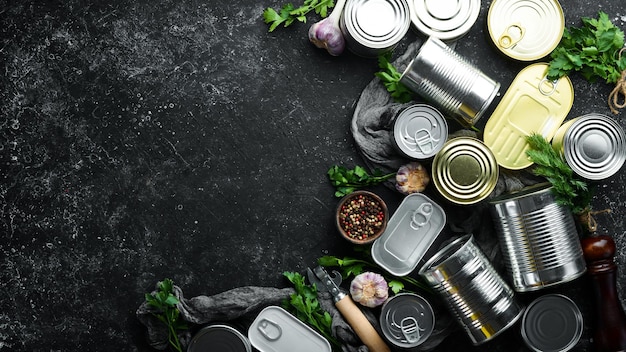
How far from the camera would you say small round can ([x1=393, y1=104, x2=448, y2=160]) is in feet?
8.63

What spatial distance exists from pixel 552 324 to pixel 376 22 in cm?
A: 138

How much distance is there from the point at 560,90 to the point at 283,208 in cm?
123

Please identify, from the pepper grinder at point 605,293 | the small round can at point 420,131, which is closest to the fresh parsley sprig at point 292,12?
the small round can at point 420,131

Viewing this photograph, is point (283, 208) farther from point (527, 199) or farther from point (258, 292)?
point (527, 199)

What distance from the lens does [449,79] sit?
2598 mm

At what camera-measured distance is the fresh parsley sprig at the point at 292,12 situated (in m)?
2.76

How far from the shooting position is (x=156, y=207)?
2.78m

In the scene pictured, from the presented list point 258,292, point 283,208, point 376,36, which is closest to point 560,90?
point 376,36

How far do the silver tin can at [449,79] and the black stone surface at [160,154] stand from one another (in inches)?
9.3

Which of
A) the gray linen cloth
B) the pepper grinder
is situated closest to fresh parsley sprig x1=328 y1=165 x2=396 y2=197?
the gray linen cloth

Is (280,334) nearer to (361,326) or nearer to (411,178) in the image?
(361,326)

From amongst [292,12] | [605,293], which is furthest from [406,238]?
[292,12]

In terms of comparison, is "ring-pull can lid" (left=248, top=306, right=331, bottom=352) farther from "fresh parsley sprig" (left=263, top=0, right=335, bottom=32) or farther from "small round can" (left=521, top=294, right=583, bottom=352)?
"fresh parsley sprig" (left=263, top=0, right=335, bottom=32)

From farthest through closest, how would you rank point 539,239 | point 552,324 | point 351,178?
point 351,178 → point 552,324 → point 539,239
